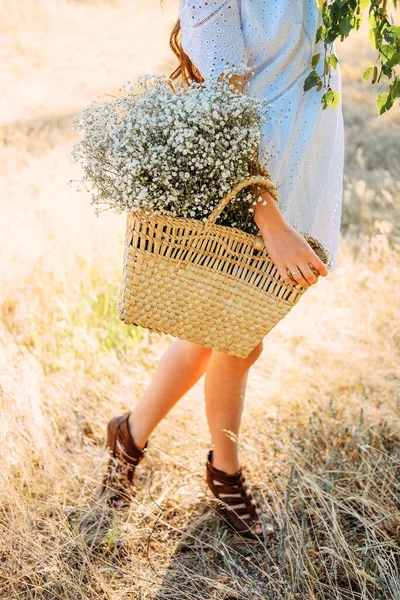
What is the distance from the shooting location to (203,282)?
1.85 m

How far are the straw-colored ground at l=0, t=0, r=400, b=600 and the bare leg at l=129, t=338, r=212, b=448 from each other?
26 centimetres

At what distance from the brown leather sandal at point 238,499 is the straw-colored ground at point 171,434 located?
48mm

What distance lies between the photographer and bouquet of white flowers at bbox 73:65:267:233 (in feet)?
Answer: 5.51

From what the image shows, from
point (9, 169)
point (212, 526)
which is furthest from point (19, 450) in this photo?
point (9, 169)

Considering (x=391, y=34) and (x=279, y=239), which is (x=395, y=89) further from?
(x=279, y=239)

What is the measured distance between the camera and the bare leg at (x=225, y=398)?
7.14 feet

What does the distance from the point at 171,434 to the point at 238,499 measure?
534mm

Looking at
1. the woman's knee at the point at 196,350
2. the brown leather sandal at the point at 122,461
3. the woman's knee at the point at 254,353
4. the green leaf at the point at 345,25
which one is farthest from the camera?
the brown leather sandal at the point at 122,461

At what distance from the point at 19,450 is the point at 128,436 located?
37 centimetres

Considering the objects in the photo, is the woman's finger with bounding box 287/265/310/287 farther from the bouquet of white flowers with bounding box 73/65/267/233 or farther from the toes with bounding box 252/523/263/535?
the toes with bounding box 252/523/263/535

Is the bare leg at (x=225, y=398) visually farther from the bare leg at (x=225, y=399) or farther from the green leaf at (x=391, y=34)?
the green leaf at (x=391, y=34)

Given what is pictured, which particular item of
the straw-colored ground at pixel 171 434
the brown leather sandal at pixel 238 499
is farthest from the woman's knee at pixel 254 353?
the brown leather sandal at pixel 238 499

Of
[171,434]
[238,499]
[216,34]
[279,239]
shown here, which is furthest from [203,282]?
[171,434]

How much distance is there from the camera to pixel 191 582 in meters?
2.02
